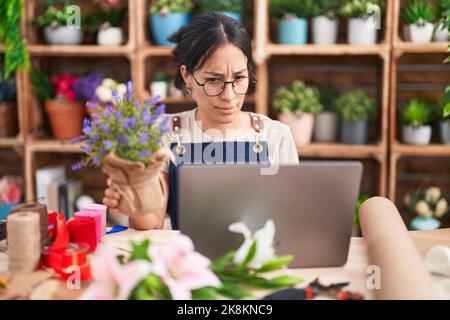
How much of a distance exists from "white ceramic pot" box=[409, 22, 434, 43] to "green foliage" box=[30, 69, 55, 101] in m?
2.09

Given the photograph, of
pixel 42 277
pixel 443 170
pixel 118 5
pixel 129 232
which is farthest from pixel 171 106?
pixel 42 277

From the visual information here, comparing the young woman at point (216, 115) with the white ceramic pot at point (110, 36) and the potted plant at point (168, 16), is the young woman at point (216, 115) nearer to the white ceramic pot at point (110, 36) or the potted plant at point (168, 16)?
the potted plant at point (168, 16)

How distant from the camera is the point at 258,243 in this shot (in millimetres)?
1071

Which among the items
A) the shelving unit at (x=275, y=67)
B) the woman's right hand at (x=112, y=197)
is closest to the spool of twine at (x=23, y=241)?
the woman's right hand at (x=112, y=197)

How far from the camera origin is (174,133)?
2.02 metres

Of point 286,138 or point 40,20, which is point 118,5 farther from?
point 286,138

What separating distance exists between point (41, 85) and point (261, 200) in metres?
2.57

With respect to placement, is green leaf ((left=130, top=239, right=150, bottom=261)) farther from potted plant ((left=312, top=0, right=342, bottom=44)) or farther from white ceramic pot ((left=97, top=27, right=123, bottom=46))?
white ceramic pot ((left=97, top=27, right=123, bottom=46))

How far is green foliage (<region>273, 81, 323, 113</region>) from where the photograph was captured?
311cm

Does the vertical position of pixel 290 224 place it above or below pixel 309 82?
below

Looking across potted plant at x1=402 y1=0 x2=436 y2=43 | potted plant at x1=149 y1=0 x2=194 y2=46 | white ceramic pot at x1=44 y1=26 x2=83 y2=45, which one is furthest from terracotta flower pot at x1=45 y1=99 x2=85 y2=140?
potted plant at x1=402 y1=0 x2=436 y2=43

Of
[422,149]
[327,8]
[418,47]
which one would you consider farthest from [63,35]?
[422,149]

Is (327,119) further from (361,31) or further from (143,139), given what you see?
(143,139)

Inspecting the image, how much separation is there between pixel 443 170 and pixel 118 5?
218 cm
